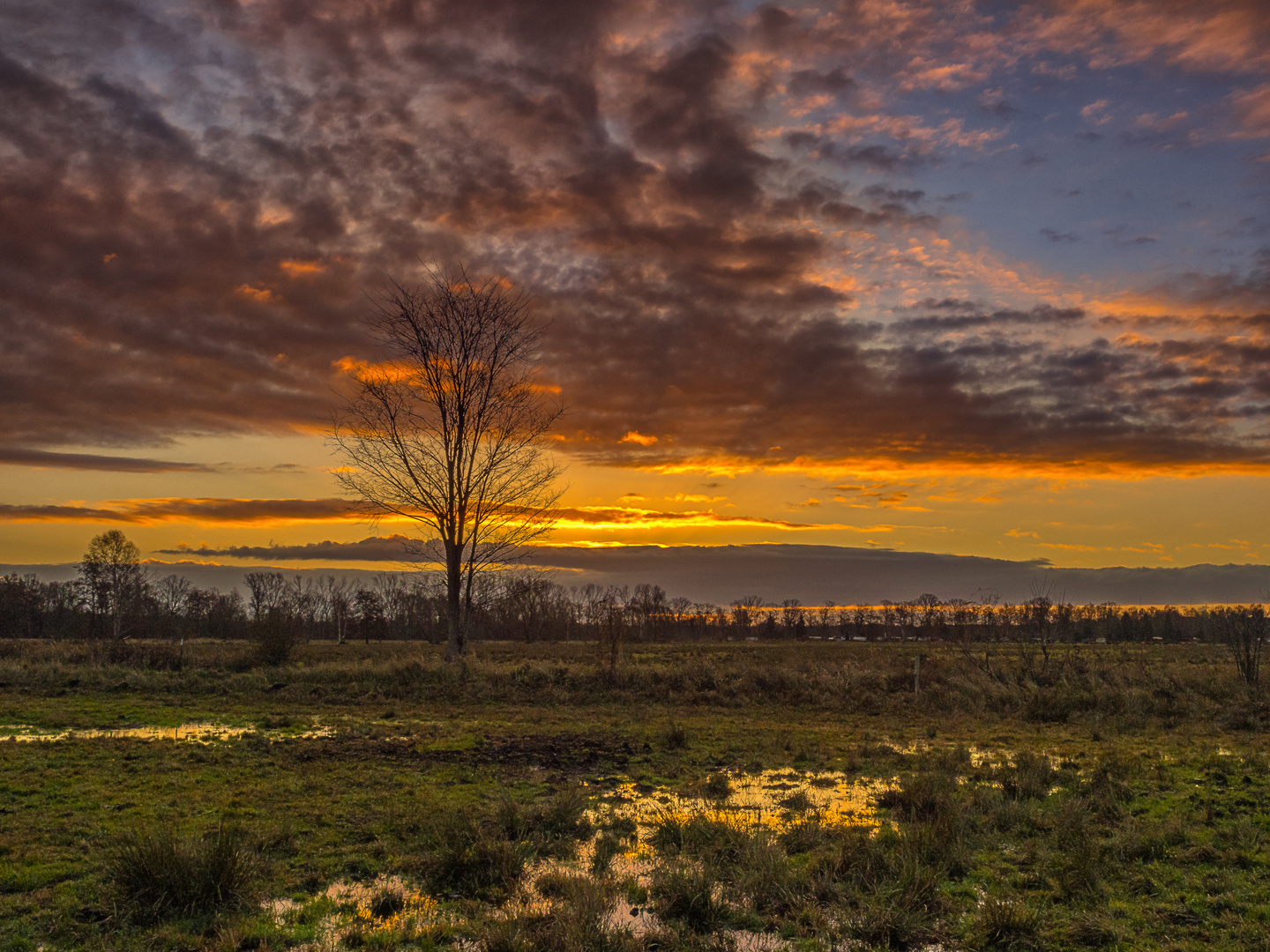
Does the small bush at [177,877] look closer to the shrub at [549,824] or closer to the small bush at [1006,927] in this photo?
the shrub at [549,824]

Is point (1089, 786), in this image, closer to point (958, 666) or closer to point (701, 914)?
point (701, 914)

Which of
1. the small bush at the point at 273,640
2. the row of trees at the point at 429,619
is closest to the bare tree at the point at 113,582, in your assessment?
the row of trees at the point at 429,619

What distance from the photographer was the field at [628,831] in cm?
612

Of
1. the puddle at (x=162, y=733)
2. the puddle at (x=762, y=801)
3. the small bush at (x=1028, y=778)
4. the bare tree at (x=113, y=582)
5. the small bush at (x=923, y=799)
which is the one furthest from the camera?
the bare tree at (x=113, y=582)

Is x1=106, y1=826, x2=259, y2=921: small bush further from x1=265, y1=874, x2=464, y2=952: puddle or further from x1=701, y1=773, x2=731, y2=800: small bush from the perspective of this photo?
x1=701, y1=773, x2=731, y2=800: small bush

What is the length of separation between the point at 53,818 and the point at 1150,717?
949 inches

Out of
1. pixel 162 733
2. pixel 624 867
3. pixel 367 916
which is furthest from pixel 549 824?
pixel 162 733

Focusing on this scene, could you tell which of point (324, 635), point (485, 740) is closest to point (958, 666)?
point (485, 740)

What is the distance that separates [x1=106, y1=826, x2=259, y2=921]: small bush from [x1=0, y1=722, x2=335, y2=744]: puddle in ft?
30.2

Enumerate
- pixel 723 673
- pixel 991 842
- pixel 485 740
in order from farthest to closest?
pixel 723 673 → pixel 485 740 → pixel 991 842

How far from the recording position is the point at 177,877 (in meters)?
6.50

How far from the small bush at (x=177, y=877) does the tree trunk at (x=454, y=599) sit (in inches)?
824

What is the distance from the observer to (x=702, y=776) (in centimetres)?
1257

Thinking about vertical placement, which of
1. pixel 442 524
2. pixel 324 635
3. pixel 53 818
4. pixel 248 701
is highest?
pixel 442 524
